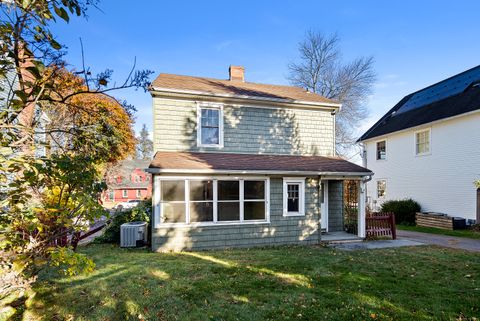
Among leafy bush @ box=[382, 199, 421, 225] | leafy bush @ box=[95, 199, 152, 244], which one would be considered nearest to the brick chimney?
leafy bush @ box=[95, 199, 152, 244]

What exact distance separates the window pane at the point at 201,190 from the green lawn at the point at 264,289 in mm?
1999

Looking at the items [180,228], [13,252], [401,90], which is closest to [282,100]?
[180,228]

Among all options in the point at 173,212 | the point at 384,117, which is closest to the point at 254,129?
the point at 173,212

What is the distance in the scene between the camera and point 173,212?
30.0 ft

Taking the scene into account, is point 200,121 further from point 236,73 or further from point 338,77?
point 338,77

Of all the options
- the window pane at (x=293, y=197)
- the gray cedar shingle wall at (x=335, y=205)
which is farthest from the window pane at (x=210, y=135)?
the gray cedar shingle wall at (x=335, y=205)

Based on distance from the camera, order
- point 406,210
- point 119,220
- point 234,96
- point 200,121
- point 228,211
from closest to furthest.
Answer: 1. point 228,211
2. point 200,121
3. point 234,96
4. point 119,220
5. point 406,210

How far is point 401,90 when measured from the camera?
25.5 metres

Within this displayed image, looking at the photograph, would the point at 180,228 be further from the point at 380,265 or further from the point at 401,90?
the point at 401,90

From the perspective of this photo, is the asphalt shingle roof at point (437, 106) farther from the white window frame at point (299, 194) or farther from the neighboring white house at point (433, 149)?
the white window frame at point (299, 194)

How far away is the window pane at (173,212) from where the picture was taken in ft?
29.7

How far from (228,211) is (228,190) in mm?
750

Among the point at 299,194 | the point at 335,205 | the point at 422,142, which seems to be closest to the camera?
the point at 299,194

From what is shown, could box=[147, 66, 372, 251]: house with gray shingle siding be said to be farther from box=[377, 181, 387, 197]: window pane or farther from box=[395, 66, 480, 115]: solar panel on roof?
box=[395, 66, 480, 115]: solar panel on roof
